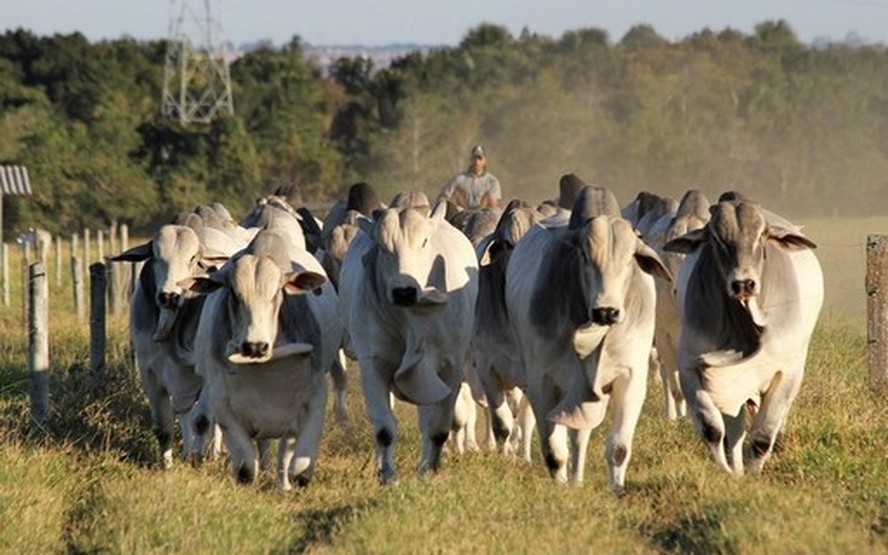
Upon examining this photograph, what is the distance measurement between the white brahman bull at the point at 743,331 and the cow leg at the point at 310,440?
2.30m

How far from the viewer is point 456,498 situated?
1067 centimetres

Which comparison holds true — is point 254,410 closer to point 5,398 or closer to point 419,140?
point 5,398

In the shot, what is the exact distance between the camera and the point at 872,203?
207 feet

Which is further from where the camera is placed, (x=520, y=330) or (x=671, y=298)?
(x=671, y=298)

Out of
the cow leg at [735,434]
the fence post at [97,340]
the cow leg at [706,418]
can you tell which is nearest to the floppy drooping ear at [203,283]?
the cow leg at [706,418]

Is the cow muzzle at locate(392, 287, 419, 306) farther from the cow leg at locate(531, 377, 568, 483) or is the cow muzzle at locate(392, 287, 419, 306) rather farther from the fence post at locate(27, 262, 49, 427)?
the fence post at locate(27, 262, 49, 427)

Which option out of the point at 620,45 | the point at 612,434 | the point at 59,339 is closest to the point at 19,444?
the point at 612,434

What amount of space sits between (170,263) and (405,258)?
2188 millimetres

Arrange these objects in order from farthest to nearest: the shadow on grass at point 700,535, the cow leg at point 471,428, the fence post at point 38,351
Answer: the cow leg at point 471,428, the fence post at point 38,351, the shadow on grass at point 700,535

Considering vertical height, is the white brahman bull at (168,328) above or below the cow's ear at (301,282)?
below

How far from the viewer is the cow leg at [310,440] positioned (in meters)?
12.6

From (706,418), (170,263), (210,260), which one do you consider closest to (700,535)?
(706,418)

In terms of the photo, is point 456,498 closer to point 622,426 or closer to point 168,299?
point 622,426

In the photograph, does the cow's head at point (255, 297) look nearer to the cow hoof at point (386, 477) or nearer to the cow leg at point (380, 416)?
the cow leg at point (380, 416)
